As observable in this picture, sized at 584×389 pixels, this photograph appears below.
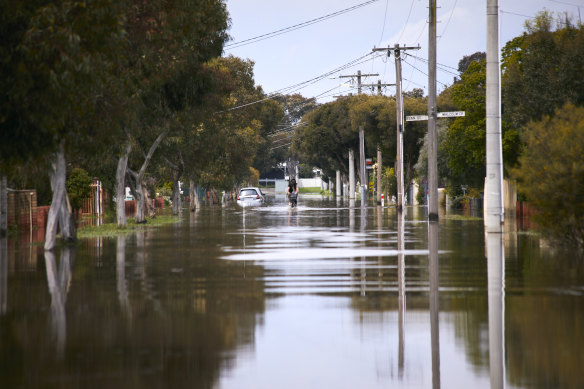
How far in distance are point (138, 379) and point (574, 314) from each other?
565 cm

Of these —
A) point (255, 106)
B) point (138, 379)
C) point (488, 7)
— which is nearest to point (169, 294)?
point (138, 379)

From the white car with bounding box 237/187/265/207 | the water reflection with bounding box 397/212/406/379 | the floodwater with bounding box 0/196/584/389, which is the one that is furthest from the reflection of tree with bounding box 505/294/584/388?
the white car with bounding box 237/187/265/207

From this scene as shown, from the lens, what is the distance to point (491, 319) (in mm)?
10328

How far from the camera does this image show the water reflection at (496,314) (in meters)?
7.63

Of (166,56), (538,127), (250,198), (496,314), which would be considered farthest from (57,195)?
(250,198)

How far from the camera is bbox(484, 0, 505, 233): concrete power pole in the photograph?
26484mm

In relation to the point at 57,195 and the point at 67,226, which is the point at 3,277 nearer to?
the point at 57,195

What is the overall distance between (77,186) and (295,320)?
31295 mm

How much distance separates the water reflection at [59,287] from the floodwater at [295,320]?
0.12 ft

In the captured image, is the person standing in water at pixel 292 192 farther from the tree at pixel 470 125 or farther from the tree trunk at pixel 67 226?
the tree trunk at pixel 67 226

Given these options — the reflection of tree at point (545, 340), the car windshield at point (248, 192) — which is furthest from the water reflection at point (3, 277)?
the car windshield at point (248, 192)

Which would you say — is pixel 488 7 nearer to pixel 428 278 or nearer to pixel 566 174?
pixel 566 174

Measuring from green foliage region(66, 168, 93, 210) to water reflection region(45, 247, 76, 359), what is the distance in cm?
1713

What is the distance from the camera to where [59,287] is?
14.1 metres
